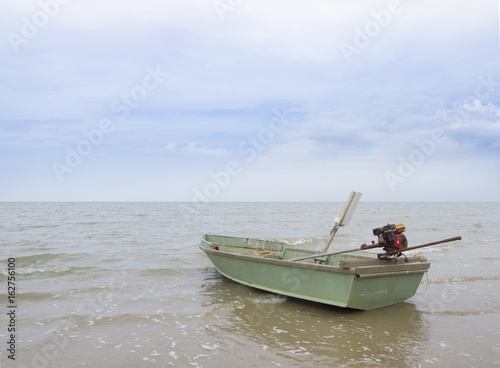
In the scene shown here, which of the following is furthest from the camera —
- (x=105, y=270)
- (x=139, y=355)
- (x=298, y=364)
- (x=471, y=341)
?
(x=105, y=270)

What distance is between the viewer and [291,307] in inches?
306

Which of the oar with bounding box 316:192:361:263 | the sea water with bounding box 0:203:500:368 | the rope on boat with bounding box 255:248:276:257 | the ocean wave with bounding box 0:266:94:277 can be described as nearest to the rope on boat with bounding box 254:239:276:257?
the rope on boat with bounding box 255:248:276:257

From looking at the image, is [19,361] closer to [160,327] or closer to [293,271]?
[160,327]

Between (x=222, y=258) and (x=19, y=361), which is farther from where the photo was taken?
(x=222, y=258)

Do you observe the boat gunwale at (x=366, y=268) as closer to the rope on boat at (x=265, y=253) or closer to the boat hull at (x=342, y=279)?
the boat hull at (x=342, y=279)

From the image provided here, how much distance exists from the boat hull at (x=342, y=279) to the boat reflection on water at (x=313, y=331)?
1.03 feet

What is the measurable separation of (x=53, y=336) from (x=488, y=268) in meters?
12.7

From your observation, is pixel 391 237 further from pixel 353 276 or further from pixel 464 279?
pixel 464 279

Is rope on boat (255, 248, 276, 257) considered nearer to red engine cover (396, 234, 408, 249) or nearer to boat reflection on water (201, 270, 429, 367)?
boat reflection on water (201, 270, 429, 367)

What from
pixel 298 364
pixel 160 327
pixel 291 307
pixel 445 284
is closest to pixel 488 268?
pixel 445 284

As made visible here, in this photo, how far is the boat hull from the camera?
6.61 metres

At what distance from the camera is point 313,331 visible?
6.43 meters

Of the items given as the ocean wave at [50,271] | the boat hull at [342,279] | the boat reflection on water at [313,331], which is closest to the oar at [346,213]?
the boat hull at [342,279]

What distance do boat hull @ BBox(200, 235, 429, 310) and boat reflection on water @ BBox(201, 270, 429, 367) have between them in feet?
1.03
